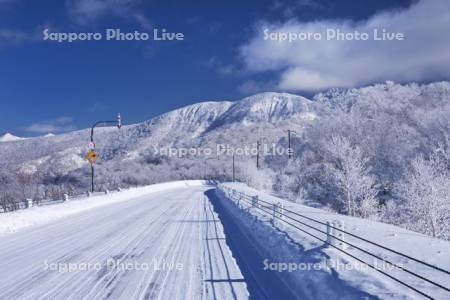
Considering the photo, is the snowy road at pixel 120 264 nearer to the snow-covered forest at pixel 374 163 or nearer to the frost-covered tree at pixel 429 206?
the frost-covered tree at pixel 429 206

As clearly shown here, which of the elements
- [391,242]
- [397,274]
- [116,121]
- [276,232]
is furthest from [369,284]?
[116,121]

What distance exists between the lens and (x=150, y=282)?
7621 millimetres

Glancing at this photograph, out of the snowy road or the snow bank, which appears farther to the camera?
the snow bank

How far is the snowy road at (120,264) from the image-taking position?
7.12m

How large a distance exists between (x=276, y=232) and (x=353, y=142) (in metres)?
38.7

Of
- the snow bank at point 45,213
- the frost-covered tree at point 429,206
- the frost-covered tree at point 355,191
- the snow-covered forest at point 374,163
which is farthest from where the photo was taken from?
the frost-covered tree at point 355,191

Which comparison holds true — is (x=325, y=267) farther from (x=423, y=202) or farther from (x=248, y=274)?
(x=423, y=202)

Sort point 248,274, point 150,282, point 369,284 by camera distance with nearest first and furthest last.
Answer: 1. point 369,284
2. point 150,282
3. point 248,274

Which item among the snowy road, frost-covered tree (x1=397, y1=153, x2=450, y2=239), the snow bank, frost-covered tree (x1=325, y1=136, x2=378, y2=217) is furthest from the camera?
frost-covered tree (x1=325, y1=136, x2=378, y2=217)

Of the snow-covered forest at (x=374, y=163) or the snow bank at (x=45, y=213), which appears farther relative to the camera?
the snow-covered forest at (x=374, y=163)

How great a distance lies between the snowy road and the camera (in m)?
7.12

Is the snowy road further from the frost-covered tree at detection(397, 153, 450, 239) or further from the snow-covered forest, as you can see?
the snow-covered forest

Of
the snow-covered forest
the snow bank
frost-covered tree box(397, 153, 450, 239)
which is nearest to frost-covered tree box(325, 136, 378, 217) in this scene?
the snow-covered forest

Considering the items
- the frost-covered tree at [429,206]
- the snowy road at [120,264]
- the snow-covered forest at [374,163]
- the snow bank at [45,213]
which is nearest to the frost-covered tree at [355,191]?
the snow-covered forest at [374,163]
